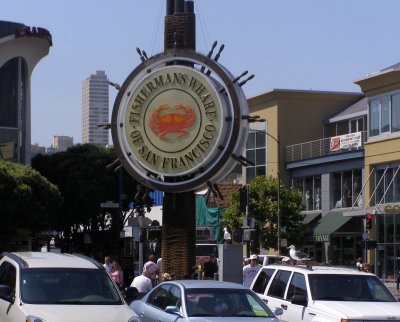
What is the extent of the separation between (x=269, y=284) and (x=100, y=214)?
43079 mm

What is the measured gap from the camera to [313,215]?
5859 centimetres

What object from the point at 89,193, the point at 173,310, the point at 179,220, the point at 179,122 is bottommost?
the point at 173,310

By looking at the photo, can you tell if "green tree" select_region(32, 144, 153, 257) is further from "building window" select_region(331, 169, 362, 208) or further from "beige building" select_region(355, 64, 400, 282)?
"beige building" select_region(355, 64, 400, 282)

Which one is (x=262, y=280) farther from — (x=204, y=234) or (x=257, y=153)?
(x=257, y=153)

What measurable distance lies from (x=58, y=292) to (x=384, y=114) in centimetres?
3964

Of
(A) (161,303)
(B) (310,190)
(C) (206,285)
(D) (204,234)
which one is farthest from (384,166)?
(C) (206,285)

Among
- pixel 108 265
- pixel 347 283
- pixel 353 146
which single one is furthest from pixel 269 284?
pixel 353 146

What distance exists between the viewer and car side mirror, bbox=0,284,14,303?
43.4 ft

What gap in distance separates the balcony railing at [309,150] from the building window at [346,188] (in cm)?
159

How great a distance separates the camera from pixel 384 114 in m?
50.9

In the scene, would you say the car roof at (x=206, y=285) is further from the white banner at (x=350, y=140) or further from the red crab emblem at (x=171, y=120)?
the white banner at (x=350, y=140)

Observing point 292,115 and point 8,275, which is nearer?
point 8,275

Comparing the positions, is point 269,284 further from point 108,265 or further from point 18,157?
point 18,157

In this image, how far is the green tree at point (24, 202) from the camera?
48875 mm
